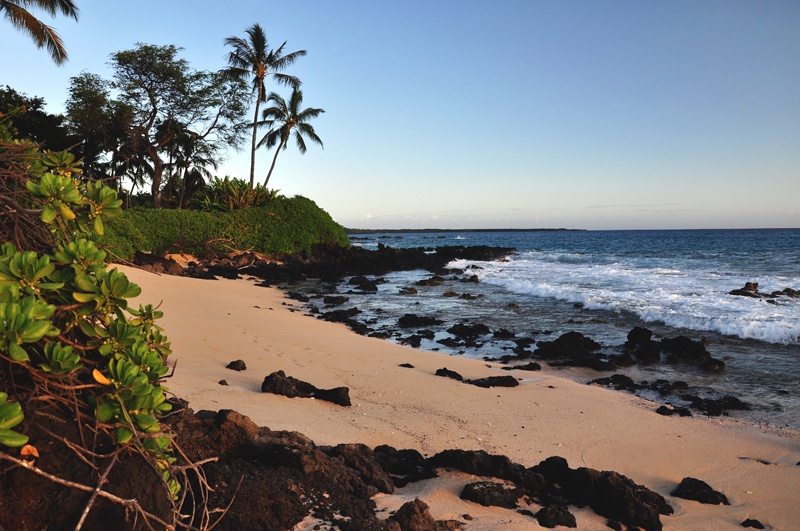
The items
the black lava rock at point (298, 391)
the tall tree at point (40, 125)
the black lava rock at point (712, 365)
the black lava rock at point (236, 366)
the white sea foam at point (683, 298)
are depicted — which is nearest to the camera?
the black lava rock at point (298, 391)

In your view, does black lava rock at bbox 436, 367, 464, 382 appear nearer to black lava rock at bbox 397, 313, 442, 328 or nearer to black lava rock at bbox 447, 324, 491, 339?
black lava rock at bbox 447, 324, 491, 339

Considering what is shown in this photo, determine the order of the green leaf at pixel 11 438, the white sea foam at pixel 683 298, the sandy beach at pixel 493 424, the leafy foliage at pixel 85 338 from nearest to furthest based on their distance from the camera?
the green leaf at pixel 11 438 < the leafy foliage at pixel 85 338 < the sandy beach at pixel 493 424 < the white sea foam at pixel 683 298

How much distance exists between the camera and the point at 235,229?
24.4 meters

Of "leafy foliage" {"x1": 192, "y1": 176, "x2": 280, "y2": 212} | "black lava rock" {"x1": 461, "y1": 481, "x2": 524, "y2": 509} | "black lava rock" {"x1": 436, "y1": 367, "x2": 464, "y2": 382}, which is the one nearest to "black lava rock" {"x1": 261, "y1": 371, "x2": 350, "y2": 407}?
"black lava rock" {"x1": 461, "y1": 481, "x2": 524, "y2": 509}

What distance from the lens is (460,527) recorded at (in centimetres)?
281

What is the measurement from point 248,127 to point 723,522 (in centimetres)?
3565

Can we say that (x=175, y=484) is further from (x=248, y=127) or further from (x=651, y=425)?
(x=248, y=127)

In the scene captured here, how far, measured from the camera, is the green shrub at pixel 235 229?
67.5ft

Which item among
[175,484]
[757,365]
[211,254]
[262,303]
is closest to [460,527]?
[175,484]

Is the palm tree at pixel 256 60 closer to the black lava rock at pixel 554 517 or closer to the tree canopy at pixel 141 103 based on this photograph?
the tree canopy at pixel 141 103

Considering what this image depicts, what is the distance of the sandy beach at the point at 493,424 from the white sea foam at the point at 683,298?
635 centimetres

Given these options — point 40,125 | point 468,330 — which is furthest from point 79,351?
point 40,125

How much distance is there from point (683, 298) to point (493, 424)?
13.6 m

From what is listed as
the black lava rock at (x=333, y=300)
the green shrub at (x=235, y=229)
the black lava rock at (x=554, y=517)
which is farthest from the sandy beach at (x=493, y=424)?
the green shrub at (x=235, y=229)
